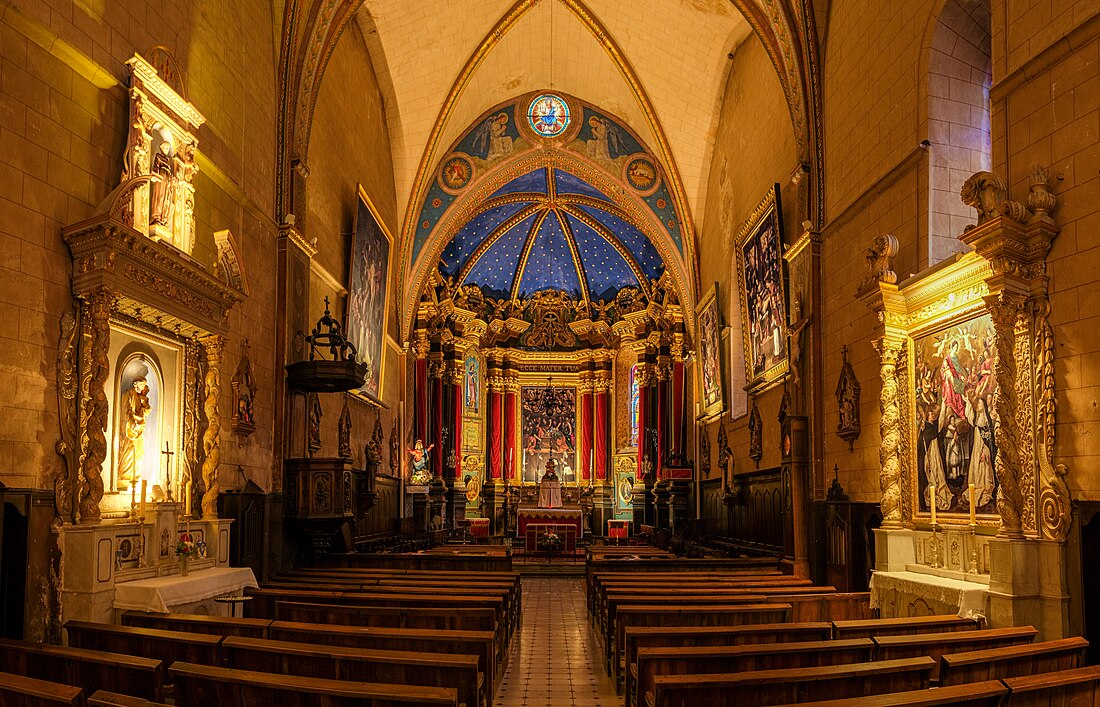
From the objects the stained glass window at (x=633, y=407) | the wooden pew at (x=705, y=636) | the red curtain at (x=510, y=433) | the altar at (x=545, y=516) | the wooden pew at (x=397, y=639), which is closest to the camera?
the wooden pew at (x=397, y=639)

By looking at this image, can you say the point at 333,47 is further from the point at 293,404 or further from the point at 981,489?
the point at 981,489

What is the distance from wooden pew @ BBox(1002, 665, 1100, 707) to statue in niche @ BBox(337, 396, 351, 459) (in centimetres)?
1280

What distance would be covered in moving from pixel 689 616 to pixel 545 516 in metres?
18.0

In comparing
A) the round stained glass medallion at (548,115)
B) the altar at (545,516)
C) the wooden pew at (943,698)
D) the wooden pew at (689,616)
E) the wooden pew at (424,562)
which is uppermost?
the round stained glass medallion at (548,115)

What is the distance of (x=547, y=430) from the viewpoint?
2964 cm

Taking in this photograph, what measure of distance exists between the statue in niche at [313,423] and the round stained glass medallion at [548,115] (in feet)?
39.3

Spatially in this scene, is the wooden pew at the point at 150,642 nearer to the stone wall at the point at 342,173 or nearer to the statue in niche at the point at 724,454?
the stone wall at the point at 342,173

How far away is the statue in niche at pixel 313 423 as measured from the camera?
13633mm

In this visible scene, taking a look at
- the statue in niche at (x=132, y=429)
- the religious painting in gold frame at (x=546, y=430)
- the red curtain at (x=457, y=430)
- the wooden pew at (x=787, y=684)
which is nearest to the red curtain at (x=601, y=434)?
the religious painting in gold frame at (x=546, y=430)

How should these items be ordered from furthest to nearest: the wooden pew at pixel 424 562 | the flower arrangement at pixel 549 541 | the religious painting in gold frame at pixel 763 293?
the flower arrangement at pixel 549 541 → the religious painting in gold frame at pixel 763 293 → the wooden pew at pixel 424 562

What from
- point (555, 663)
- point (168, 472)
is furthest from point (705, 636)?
point (168, 472)

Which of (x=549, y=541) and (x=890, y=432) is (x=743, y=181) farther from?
(x=549, y=541)

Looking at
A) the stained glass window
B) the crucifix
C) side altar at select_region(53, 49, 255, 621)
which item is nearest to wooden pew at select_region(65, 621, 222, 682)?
side altar at select_region(53, 49, 255, 621)

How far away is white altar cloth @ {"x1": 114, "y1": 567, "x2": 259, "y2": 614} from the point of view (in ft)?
25.1
